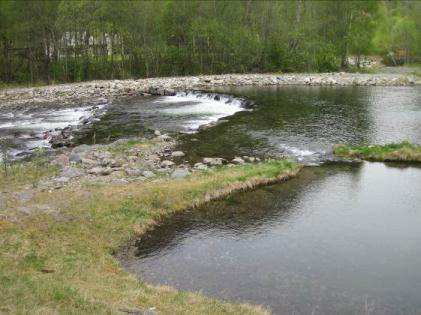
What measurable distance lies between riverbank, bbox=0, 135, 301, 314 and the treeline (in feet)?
164

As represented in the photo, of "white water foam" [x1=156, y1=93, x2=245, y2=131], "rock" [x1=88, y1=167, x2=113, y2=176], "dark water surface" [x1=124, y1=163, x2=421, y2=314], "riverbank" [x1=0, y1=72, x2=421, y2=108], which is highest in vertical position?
"riverbank" [x1=0, y1=72, x2=421, y2=108]

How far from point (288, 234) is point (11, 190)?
47.3 ft

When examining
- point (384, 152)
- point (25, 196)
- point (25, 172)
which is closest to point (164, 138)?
point (25, 172)

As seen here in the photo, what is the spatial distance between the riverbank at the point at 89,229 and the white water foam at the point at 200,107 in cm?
1614

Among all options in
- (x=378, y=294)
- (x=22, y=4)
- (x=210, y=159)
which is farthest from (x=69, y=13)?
(x=378, y=294)

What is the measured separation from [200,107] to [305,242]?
38.5 meters

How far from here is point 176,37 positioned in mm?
89562

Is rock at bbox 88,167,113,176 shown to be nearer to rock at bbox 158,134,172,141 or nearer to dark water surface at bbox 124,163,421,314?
dark water surface at bbox 124,163,421,314

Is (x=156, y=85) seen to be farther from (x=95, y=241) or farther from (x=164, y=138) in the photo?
(x=95, y=241)

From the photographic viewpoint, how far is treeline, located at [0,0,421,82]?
77938 millimetres

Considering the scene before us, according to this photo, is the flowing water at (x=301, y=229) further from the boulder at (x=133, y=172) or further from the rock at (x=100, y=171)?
the rock at (x=100, y=171)

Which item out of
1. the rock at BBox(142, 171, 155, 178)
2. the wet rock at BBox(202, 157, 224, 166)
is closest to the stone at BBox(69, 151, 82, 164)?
the rock at BBox(142, 171, 155, 178)

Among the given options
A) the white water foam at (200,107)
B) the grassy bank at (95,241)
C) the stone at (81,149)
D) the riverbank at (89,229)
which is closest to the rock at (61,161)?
the riverbank at (89,229)

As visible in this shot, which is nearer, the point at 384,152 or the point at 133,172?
the point at 133,172
